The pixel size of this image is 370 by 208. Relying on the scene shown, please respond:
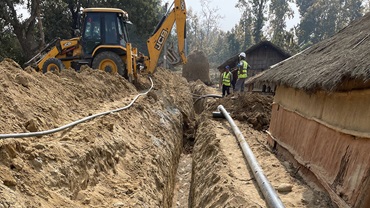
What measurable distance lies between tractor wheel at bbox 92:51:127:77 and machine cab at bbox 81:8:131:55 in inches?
22.8

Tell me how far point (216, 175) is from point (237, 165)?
64cm

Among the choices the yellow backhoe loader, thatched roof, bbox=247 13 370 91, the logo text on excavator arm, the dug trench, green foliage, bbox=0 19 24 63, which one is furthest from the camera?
green foliage, bbox=0 19 24 63

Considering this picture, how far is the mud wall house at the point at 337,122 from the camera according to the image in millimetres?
3857

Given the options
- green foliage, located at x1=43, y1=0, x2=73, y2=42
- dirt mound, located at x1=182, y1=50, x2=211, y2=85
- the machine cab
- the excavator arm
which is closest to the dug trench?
the machine cab

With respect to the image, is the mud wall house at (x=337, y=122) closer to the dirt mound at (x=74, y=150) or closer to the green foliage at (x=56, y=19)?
the dirt mound at (x=74, y=150)

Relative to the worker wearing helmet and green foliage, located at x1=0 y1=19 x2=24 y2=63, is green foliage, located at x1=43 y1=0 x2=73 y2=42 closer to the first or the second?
green foliage, located at x1=0 y1=19 x2=24 y2=63

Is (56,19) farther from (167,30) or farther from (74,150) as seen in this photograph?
(74,150)

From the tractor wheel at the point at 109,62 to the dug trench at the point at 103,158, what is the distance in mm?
2886

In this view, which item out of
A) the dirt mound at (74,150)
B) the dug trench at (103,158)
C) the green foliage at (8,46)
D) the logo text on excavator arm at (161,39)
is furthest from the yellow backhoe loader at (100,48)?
the green foliage at (8,46)

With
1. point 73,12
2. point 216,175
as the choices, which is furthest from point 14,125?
point 73,12

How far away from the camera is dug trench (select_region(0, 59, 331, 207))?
3.45 m

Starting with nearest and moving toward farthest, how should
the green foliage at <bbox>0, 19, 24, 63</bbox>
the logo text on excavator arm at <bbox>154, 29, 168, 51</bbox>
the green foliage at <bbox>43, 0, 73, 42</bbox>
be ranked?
the logo text on excavator arm at <bbox>154, 29, 168, 51</bbox>
the green foliage at <bbox>0, 19, 24, 63</bbox>
the green foliage at <bbox>43, 0, 73, 42</bbox>

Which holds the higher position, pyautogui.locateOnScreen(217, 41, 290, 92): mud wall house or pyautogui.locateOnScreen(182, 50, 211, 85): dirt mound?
pyautogui.locateOnScreen(217, 41, 290, 92): mud wall house

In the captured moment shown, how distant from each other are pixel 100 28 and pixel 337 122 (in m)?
10.3
